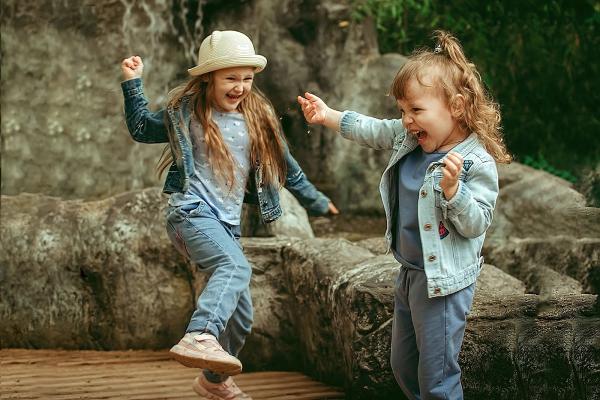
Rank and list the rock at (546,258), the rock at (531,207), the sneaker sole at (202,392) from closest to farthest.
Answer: the sneaker sole at (202,392) < the rock at (546,258) < the rock at (531,207)

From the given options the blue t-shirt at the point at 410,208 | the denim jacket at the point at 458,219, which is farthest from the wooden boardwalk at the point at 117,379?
the denim jacket at the point at 458,219

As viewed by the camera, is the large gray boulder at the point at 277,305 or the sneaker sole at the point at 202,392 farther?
the sneaker sole at the point at 202,392

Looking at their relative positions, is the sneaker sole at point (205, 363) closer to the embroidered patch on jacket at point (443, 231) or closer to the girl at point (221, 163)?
the girl at point (221, 163)

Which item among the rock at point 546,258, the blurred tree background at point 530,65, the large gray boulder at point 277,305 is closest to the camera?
the large gray boulder at point 277,305

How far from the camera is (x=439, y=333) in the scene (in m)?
3.48

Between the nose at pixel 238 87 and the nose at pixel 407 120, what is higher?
the nose at pixel 238 87

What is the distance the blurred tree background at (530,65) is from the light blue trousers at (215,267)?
520 centimetres

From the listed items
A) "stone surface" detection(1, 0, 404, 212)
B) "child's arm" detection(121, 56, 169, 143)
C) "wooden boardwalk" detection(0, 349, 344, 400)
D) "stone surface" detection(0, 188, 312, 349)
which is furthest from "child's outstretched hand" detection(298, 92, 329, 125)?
"stone surface" detection(1, 0, 404, 212)

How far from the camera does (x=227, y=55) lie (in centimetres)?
428

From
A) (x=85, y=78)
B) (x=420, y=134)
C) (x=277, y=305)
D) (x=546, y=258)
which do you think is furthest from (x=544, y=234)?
(x=420, y=134)

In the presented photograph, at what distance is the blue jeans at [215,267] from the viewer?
13.2 feet

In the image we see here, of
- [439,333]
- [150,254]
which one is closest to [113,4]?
[150,254]

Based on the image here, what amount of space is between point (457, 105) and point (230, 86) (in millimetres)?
1070

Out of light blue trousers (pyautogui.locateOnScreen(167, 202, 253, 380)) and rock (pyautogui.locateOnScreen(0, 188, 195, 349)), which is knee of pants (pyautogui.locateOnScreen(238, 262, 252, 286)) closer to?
light blue trousers (pyautogui.locateOnScreen(167, 202, 253, 380))
